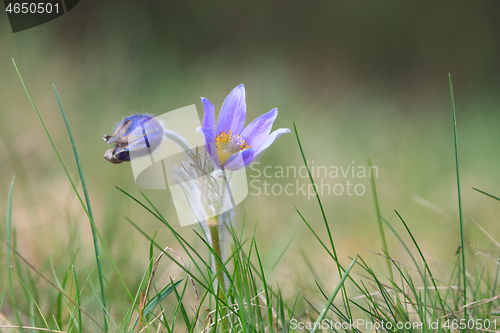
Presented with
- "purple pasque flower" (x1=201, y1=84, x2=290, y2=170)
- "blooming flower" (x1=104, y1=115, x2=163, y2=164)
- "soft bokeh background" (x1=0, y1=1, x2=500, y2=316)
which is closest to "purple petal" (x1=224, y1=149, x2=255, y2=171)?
"purple pasque flower" (x1=201, y1=84, x2=290, y2=170)

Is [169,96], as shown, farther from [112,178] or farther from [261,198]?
[261,198]

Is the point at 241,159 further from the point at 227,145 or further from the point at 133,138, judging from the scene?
the point at 133,138

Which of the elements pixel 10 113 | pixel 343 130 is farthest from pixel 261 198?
pixel 10 113

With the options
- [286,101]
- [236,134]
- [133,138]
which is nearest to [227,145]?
[236,134]

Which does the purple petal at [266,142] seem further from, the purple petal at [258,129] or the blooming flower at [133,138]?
the blooming flower at [133,138]

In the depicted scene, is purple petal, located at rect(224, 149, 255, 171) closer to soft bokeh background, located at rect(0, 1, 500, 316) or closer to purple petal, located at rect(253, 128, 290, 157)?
purple petal, located at rect(253, 128, 290, 157)

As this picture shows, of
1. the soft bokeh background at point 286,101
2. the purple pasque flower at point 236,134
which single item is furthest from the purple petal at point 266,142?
the soft bokeh background at point 286,101
